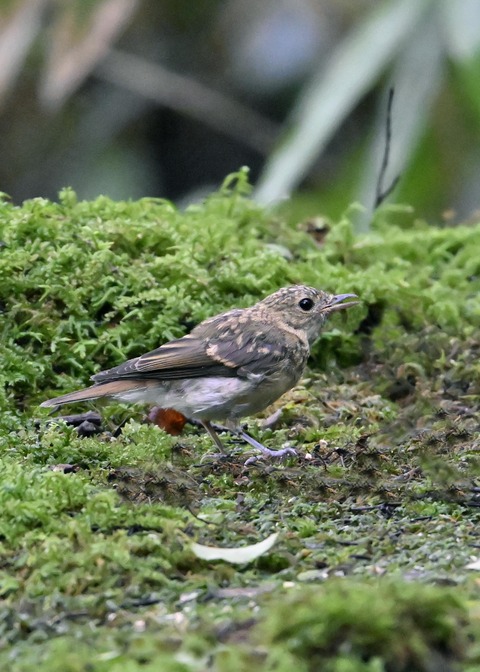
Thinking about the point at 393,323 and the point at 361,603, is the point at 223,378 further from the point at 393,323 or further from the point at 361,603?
the point at 361,603

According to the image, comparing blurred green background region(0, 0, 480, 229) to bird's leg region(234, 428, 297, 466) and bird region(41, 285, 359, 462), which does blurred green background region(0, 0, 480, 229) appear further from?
bird's leg region(234, 428, 297, 466)

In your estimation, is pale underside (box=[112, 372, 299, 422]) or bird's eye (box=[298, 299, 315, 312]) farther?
bird's eye (box=[298, 299, 315, 312])

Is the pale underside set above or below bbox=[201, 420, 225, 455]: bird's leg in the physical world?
above

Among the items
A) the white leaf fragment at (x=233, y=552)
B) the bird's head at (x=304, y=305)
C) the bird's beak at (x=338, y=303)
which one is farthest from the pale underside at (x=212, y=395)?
the white leaf fragment at (x=233, y=552)

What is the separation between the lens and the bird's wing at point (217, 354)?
213 inches

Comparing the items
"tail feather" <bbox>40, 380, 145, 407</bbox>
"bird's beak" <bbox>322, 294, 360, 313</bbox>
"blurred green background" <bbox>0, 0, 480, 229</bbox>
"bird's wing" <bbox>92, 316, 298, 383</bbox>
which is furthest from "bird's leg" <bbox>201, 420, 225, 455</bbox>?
"blurred green background" <bbox>0, 0, 480, 229</bbox>

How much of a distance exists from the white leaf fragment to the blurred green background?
497 cm

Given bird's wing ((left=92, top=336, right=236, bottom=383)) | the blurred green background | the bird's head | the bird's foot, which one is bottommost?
the bird's foot

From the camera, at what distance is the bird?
5.34 metres

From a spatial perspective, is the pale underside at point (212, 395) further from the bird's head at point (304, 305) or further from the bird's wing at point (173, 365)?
the bird's head at point (304, 305)

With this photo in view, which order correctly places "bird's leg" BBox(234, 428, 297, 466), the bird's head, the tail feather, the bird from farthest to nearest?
the bird's head, the bird, the tail feather, "bird's leg" BBox(234, 428, 297, 466)

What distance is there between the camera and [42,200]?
21.2 feet

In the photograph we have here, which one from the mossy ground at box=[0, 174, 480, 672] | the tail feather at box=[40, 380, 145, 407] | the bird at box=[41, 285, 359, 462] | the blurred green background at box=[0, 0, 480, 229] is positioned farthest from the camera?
the blurred green background at box=[0, 0, 480, 229]

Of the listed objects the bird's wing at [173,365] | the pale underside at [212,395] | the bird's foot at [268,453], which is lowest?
the bird's foot at [268,453]
